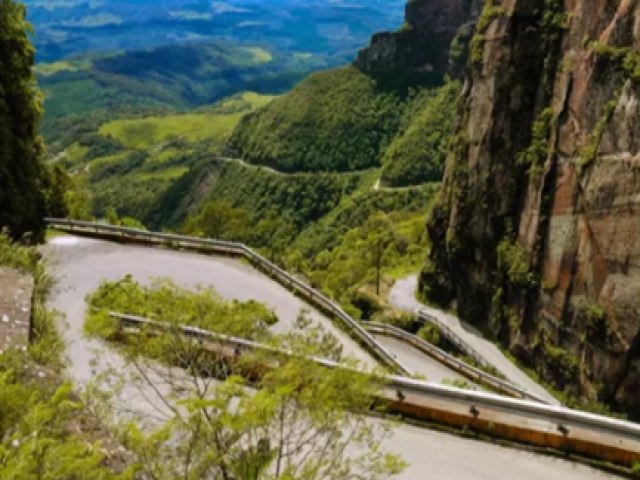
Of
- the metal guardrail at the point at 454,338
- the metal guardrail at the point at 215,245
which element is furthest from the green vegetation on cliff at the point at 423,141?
the metal guardrail at the point at 215,245

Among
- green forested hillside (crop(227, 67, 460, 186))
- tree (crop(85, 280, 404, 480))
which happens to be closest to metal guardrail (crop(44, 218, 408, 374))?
tree (crop(85, 280, 404, 480))

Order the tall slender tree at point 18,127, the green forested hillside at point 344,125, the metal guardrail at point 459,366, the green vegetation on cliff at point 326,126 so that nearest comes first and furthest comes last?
the tall slender tree at point 18,127, the metal guardrail at point 459,366, the green forested hillside at point 344,125, the green vegetation on cliff at point 326,126

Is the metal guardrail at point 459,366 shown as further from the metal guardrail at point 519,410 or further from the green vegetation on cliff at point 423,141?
the green vegetation on cliff at point 423,141

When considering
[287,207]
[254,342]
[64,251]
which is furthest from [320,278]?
[287,207]

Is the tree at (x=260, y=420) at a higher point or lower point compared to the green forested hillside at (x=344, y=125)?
higher

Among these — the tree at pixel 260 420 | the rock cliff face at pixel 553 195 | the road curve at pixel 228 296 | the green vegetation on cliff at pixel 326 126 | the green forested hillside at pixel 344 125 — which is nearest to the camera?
the tree at pixel 260 420

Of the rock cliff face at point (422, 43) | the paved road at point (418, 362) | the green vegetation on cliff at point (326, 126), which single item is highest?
the rock cliff face at point (422, 43)

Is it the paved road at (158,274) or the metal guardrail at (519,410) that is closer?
the metal guardrail at (519,410)

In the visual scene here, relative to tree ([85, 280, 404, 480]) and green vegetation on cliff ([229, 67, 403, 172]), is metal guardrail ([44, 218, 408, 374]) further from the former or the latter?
green vegetation on cliff ([229, 67, 403, 172])

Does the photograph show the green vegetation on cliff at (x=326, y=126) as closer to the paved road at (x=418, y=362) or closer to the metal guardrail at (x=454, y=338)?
the metal guardrail at (x=454, y=338)
